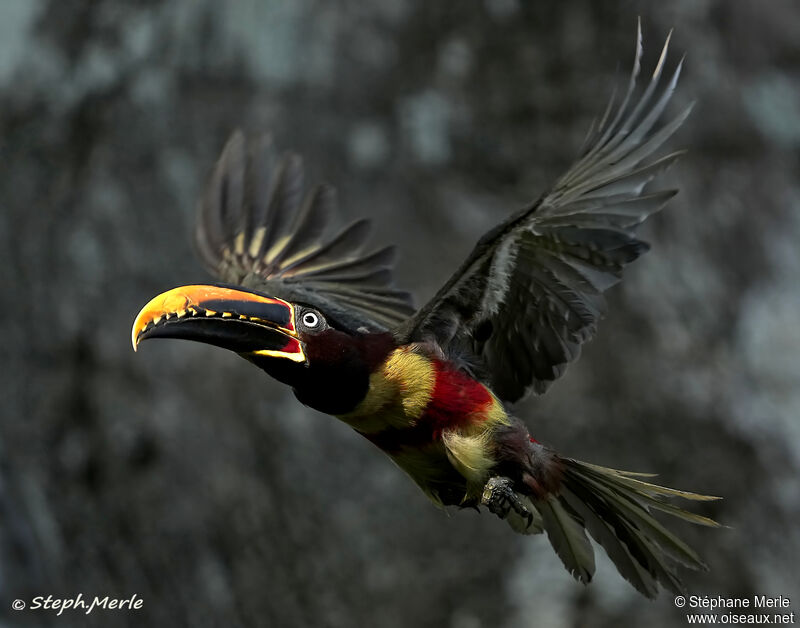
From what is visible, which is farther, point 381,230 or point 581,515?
point 381,230

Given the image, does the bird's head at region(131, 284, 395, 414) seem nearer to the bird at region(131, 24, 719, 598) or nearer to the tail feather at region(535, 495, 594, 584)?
the bird at region(131, 24, 719, 598)

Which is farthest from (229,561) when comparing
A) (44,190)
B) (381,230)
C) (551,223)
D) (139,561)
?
(551,223)

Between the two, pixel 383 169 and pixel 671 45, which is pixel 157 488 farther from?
pixel 671 45

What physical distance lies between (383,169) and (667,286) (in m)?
2.00

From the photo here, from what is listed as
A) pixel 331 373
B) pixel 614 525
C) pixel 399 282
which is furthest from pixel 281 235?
pixel 614 525

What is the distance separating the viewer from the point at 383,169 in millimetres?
6930

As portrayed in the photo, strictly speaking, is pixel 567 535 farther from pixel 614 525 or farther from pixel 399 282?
pixel 399 282

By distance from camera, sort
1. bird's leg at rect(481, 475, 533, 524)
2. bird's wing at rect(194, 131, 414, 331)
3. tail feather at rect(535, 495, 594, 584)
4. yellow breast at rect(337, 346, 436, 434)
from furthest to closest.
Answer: bird's wing at rect(194, 131, 414, 331) → tail feather at rect(535, 495, 594, 584) → yellow breast at rect(337, 346, 436, 434) → bird's leg at rect(481, 475, 533, 524)

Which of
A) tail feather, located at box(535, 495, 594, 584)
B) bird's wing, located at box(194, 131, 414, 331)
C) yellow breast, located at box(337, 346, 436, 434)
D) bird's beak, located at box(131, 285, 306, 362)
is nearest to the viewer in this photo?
bird's beak, located at box(131, 285, 306, 362)

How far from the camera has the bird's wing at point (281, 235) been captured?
480 cm

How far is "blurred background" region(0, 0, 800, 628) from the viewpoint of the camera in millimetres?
6395

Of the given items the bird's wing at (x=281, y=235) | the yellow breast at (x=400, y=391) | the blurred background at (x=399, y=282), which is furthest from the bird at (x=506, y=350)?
the blurred background at (x=399, y=282)

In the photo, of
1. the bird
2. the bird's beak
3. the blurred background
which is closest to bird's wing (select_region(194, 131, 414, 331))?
the bird

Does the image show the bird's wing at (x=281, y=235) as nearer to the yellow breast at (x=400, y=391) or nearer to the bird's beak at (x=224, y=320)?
the yellow breast at (x=400, y=391)
